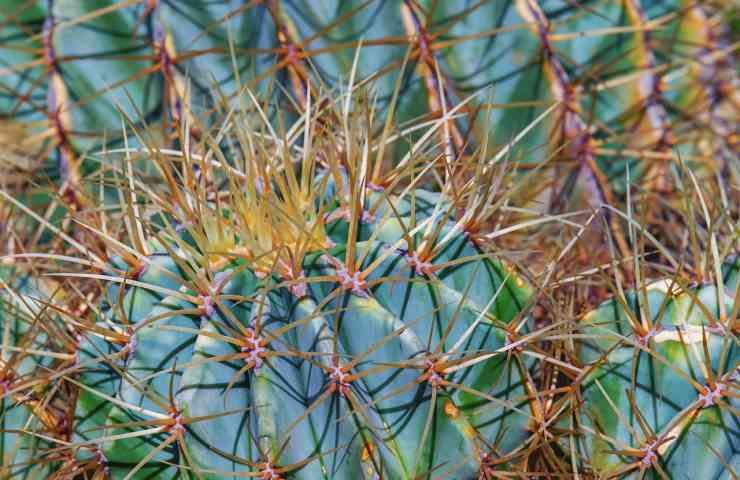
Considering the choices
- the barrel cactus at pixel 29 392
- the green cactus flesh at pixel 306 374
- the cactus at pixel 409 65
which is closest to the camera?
the green cactus flesh at pixel 306 374

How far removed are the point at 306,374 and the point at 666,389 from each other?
42cm

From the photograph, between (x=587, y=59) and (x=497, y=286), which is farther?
(x=587, y=59)

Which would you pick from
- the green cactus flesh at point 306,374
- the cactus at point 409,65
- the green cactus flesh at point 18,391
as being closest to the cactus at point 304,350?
the green cactus flesh at point 306,374

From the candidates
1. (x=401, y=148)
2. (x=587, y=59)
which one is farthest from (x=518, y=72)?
(x=401, y=148)

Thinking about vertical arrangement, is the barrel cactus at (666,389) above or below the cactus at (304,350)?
below

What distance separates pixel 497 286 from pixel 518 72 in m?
0.62

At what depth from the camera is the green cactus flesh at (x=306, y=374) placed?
0.95 metres

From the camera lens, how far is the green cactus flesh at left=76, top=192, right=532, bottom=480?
3.10 feet

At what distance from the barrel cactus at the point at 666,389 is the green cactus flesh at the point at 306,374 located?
12cm

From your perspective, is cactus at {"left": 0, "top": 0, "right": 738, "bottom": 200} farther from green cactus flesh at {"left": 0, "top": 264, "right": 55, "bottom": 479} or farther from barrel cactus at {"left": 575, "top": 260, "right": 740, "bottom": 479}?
barrel cactus at {"left": 575, "top": 260, "right": 740, "bottom": 479}

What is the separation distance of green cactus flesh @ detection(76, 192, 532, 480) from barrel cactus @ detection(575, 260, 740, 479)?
124 mm

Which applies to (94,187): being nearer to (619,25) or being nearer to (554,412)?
(554,412)

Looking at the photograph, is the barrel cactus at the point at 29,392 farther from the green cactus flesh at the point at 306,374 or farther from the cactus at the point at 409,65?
the cactus at the point at 409,65

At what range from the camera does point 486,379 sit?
3.45 feet
